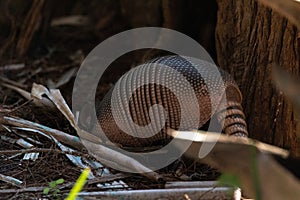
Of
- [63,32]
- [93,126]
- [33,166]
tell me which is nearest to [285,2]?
[33,166]

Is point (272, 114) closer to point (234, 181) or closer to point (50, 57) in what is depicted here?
point (234, 181)

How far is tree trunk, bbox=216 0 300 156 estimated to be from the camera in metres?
3.01

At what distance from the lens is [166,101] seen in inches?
130

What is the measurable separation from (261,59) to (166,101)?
1.87ft

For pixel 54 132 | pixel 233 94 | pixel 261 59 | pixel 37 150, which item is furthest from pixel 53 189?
pixel 261 59

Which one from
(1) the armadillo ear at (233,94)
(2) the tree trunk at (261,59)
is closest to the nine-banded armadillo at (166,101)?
(1) the armadillo ear at (233,94)

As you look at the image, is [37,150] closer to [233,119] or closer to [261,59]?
[233,119]

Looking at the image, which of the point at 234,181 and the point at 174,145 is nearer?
the point at 234,181

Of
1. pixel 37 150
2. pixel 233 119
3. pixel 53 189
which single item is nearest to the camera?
pixel 53 189

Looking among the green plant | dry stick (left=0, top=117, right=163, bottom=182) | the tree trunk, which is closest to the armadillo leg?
the tree trunk

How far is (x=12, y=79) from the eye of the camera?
462 cm

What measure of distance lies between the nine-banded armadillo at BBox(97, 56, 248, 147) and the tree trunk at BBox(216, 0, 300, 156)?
0.17 m

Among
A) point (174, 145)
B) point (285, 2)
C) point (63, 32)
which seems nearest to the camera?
point (285, 2)

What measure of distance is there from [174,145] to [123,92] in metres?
0.47
